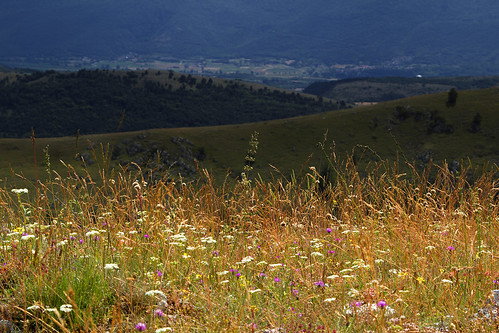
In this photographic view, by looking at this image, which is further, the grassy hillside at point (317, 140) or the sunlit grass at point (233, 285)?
the grassy hillside at point (317, 140)

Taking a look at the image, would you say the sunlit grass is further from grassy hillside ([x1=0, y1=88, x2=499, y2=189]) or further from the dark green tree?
the dark green tree

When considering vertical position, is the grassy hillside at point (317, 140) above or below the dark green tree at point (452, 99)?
below

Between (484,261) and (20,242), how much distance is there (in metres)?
4.52

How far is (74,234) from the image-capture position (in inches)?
190

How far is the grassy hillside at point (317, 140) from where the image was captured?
102 meters

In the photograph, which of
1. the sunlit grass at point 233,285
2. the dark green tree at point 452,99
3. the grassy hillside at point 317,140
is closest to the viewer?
the sunlit grass at point 233,285

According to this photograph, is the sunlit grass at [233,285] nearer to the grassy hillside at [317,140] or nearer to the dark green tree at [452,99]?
the grassy hillside at [317,140]

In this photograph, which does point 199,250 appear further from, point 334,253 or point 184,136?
point 184,136

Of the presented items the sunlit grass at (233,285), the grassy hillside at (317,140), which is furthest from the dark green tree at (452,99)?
the sunlit grass at (233,285)

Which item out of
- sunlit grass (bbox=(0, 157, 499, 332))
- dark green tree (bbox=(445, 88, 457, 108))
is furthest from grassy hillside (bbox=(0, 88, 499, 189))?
sunlit grass (bbox=(0, 157, 499, 332))

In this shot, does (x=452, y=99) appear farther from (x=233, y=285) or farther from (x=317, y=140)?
(x=233, y=285)

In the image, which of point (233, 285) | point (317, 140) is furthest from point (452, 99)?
point (233, 285)

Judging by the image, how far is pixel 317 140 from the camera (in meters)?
116

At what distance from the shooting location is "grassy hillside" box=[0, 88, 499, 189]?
102m
